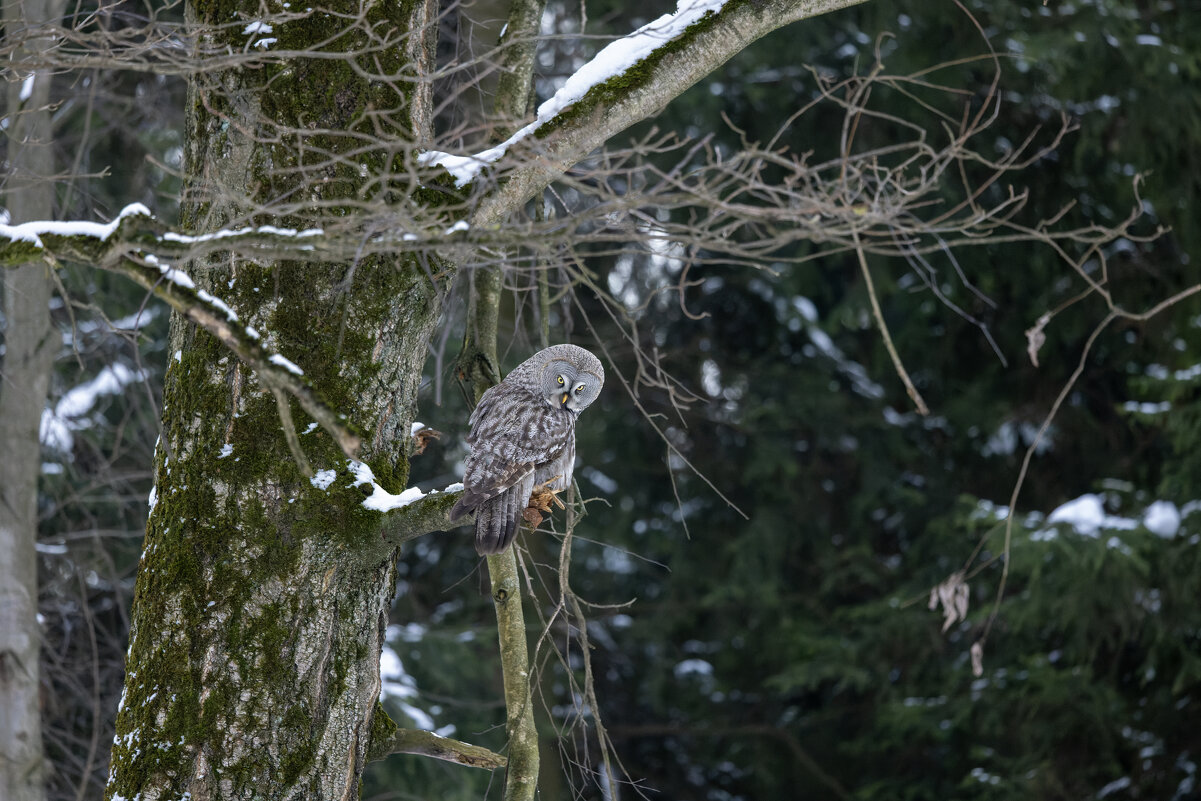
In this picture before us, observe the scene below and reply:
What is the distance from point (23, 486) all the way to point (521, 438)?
3.10 m

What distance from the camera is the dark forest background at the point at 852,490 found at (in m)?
6.56

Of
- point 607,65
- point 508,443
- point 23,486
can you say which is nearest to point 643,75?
point 607,65

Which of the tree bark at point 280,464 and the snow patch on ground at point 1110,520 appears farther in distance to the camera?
the snow patch on ground at point 1110,520

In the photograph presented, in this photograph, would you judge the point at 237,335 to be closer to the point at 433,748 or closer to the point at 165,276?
the point at 165,276

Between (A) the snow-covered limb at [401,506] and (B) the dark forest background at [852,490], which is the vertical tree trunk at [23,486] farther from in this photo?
(A) the snow-covered limb at [401,506]

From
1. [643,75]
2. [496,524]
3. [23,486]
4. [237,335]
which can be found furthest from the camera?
[23,486]

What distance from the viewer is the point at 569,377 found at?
3.83 m

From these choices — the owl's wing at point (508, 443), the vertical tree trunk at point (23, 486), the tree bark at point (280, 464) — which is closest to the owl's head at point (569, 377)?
the owl's wing at point (508, 443)

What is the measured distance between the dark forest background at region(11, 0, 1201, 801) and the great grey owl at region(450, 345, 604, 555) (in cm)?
207

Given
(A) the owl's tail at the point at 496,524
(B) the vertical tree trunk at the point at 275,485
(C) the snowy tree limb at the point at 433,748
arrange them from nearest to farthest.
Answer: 1. (B) the vertical tree trunk at the point at 275,485
2. (C) the snowy tree limb at the point at 433,748
3. (A) the owl's tail at the point at 496,524

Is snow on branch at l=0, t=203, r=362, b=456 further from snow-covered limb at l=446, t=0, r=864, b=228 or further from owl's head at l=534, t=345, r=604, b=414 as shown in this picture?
owl's head at l=534, t=345, r=604, b=414

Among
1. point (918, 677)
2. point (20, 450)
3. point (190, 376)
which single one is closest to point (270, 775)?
point (190, 376)

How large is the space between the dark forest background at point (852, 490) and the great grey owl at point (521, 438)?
207 centimetres

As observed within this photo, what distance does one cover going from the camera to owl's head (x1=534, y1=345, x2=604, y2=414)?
149 inches
